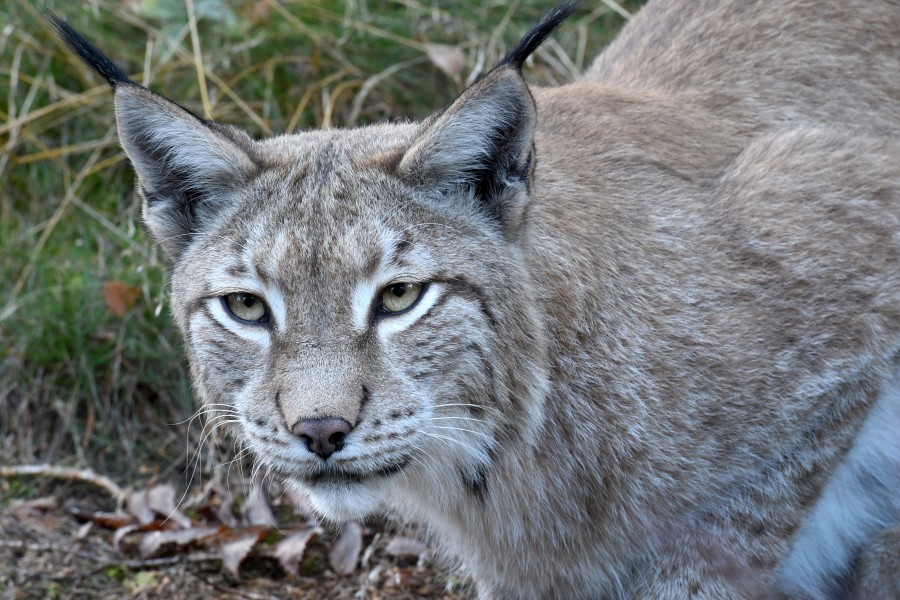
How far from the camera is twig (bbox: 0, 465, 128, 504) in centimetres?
558

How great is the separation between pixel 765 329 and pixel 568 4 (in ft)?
3.99

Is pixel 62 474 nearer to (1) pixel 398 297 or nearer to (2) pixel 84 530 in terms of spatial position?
(2) pixel 84 530

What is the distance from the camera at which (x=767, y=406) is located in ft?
12.7

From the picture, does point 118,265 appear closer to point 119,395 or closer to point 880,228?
point 119,395

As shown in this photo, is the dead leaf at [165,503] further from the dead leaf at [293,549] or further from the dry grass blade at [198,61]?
the dry grass blade at [198,61]

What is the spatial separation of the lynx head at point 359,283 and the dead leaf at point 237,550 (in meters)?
1.33

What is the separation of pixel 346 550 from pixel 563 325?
1803 millimetres

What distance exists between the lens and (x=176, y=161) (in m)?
3.74

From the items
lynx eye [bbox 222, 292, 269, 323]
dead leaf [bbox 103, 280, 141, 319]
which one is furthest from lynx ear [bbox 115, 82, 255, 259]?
dead leaf [bbox 103, 280, 141, 319]

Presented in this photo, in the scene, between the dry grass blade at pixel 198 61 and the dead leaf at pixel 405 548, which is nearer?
the dead leaf at pixel 405 548

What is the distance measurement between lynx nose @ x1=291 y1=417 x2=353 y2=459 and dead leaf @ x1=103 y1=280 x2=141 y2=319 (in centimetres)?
304

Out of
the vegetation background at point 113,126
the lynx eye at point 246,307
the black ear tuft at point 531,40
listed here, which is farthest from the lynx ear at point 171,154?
the vegetation background at point 113,126

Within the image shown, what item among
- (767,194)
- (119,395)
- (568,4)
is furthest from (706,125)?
(119,395)

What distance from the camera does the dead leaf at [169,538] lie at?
5.10 m
